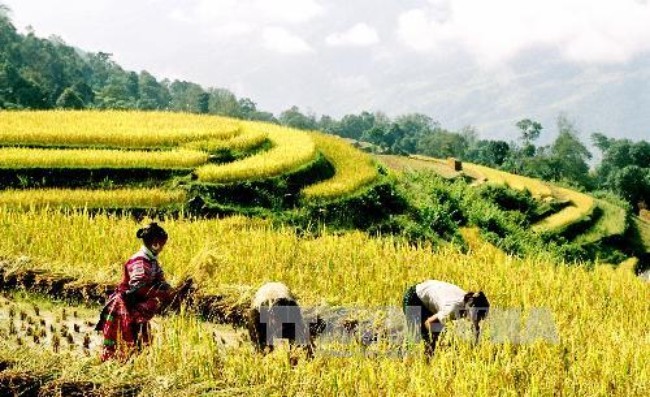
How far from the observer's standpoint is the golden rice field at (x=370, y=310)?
15.3 feet

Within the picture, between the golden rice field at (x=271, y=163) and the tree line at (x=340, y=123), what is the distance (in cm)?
1365

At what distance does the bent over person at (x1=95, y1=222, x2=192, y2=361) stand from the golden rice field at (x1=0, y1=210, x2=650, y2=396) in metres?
0.26

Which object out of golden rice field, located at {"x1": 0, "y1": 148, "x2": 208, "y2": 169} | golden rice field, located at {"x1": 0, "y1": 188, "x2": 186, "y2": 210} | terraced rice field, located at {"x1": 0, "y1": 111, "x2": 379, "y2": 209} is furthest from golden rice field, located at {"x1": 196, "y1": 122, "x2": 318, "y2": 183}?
golden rice field, located at {"x1": 0, "y1": 188, "x2": 186, "y2": 210}

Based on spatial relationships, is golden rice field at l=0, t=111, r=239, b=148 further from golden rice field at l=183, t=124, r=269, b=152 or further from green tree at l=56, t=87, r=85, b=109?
green tree at l=56, t=87, r=85, b=109

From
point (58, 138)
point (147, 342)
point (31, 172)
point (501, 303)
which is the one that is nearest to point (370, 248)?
point (501, 303)

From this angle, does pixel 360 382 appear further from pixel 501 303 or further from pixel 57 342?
pixel 501 303

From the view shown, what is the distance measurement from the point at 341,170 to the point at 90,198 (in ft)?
24.5

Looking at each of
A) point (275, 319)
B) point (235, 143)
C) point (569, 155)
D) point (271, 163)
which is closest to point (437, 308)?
point (275, 319)

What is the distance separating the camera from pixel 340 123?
12181 cm

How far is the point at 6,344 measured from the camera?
17.9 feet

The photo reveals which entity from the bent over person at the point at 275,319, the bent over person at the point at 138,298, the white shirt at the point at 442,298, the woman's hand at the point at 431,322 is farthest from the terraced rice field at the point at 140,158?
the woman's hand at the point at 431,322

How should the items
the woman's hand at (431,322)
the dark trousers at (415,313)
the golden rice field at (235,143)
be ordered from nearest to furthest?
the woman's hand at (431,322)
the dark trousers at (415,313)
the golden rice field at (235,143)

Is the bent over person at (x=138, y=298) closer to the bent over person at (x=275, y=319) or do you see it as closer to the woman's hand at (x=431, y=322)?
the bent over person at (x=275, y=319)

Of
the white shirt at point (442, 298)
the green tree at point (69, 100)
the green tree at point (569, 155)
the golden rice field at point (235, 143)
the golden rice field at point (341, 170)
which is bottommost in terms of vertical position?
the white shirt at point (442, 298)
